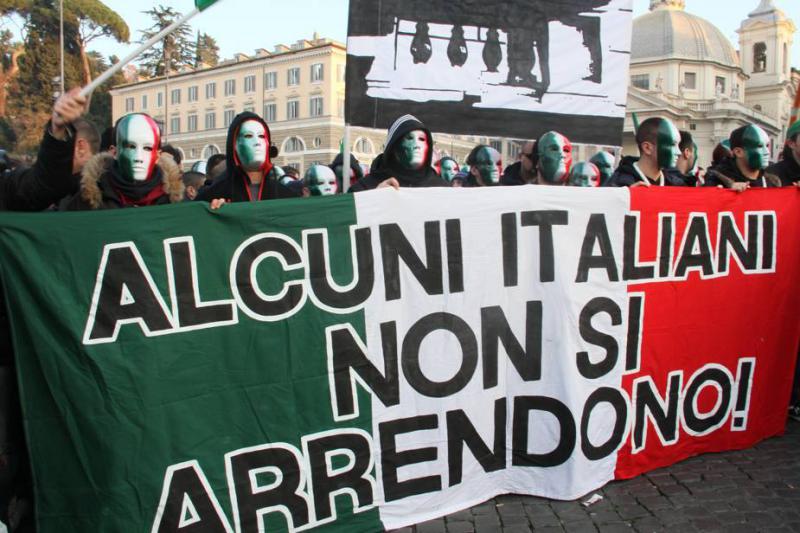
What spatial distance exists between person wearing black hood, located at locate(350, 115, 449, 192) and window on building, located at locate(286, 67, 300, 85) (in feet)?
208

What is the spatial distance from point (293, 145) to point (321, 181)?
5987 centimetres

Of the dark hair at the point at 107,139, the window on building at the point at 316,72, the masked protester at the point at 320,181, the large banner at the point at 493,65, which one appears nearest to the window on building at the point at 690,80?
the window on building at the point at 316,72

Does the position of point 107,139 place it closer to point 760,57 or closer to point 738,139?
point 738,139

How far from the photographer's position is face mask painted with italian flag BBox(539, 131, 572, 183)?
213 inches

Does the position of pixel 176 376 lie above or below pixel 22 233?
below

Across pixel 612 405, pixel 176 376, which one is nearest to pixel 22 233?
pixel 176 376

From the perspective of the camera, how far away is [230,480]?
3193 millimetres

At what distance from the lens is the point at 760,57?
10669 cm

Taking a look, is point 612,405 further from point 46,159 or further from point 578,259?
point 46,159

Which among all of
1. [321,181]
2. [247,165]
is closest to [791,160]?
[321,181]

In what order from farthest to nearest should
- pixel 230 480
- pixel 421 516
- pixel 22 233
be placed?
pixel 421 516 < pixel 230 480 < pixel 22 233

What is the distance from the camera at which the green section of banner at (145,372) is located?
2.91 metres

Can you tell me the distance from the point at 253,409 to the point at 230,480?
32 cm

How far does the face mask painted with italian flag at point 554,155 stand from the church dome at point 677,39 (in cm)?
9327
